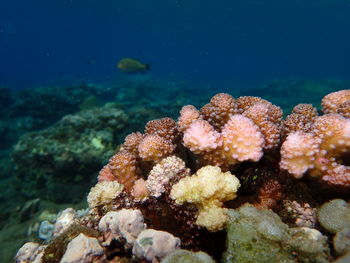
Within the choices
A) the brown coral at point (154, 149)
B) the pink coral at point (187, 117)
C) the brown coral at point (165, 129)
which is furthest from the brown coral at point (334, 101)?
the brown coral at point (154, 149)

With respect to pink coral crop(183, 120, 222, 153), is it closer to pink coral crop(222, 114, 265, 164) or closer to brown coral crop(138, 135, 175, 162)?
pink coral crop(222, 114, 265, 164)

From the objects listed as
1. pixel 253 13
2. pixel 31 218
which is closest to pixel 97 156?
pixel 31 218

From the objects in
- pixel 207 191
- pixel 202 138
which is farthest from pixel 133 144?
pixel 207 191

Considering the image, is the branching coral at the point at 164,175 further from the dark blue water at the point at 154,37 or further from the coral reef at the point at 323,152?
the dark blue water at the point at 154,37

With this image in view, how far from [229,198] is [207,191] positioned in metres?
A: 0.23

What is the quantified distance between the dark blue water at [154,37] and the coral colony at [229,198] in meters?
69.3

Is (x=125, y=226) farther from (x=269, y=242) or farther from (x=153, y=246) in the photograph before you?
(x=269, y=242)

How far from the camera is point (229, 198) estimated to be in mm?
2025

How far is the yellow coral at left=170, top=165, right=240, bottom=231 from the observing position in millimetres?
1919

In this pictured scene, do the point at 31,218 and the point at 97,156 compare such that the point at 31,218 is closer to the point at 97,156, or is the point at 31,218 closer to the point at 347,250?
the point at 97,156

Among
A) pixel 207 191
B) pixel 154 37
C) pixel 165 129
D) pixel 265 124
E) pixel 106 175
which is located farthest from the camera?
pixel 154 37

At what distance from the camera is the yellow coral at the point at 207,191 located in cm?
192

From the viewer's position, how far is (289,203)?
2.24 m

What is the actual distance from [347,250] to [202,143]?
3.95ft
